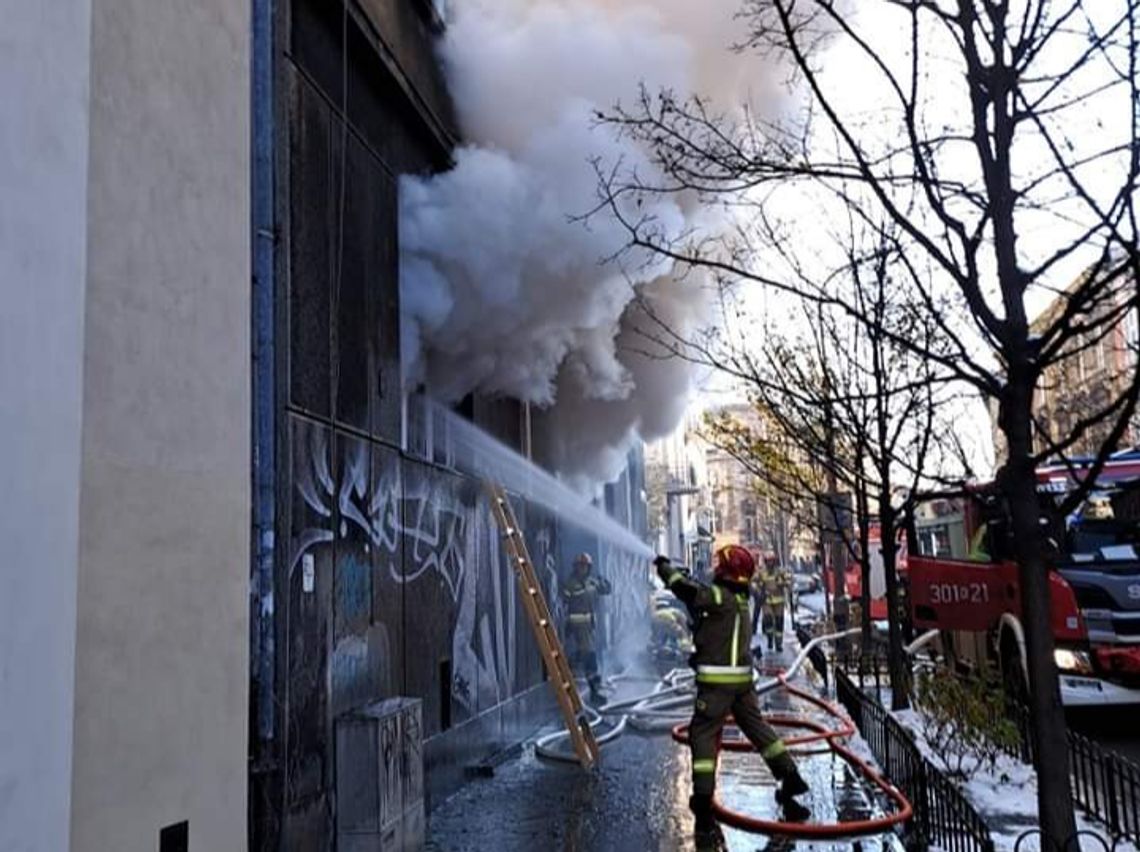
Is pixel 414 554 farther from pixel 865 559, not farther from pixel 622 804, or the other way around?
pixel 865 559

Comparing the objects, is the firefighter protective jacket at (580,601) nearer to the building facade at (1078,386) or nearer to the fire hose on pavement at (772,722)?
the fire hose on pavement at (772,722)

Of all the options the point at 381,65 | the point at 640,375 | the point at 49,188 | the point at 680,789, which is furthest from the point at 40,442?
the point at 640,375

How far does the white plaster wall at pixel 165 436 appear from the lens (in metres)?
3.70

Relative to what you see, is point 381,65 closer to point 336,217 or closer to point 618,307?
point 336,217

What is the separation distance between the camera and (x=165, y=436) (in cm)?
409

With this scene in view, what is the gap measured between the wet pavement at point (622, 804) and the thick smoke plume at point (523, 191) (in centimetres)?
288

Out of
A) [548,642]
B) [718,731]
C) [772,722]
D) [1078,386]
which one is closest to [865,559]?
[772,722]

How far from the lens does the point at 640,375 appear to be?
461 inches

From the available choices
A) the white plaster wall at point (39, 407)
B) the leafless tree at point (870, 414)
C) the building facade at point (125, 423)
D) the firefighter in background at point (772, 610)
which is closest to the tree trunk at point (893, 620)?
the leafless tree at point (870, 414)

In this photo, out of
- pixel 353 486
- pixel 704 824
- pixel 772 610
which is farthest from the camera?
pixel 772 610

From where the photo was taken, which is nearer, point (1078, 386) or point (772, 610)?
point (1078, 386)

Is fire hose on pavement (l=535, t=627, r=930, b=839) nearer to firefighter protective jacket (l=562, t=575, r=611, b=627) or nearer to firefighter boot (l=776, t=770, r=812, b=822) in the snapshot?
firefighter boot (l=776, t=770, r=812, b=822)

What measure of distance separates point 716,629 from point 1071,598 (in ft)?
13.6

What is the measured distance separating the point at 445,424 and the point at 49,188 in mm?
4933
